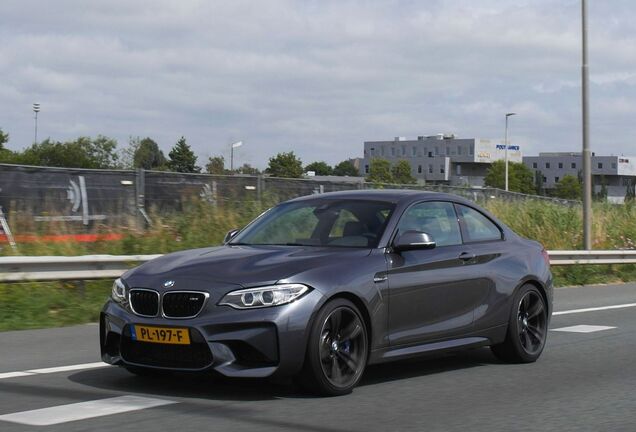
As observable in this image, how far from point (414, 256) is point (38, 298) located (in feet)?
18.5

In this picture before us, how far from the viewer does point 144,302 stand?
690 centimetres

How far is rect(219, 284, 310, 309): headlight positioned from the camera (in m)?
6.64

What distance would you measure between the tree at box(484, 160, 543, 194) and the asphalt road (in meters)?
121

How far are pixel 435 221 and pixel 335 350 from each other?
1.85 meters

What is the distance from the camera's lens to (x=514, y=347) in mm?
8859

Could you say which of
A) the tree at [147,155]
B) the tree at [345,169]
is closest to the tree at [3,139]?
the tree at [147,155]

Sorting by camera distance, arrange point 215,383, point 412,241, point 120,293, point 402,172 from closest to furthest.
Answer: point 120,293 → point 215,383 → point 412,241 → point 402,172

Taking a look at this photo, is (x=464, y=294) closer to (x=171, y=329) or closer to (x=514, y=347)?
(x=514, y=347)

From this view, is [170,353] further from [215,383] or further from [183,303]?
[215,383]

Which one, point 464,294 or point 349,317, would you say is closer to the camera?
point 349,317

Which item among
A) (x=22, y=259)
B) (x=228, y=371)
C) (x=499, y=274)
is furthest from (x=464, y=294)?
(x=22, y=259)

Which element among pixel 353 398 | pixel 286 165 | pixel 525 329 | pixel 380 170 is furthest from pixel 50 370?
pixel 380 170

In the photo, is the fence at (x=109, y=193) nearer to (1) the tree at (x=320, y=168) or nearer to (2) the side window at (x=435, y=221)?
(2) the side window at (x=435, y=221)

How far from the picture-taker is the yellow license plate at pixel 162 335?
6656mm
